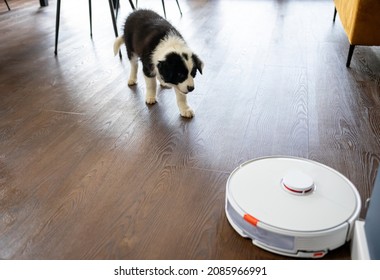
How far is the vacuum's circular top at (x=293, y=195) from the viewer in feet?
3.26

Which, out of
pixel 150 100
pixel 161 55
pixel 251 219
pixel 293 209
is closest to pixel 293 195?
pixel 293 209

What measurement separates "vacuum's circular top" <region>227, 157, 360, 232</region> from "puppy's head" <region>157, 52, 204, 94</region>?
588 mm

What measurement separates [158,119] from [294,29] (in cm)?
187

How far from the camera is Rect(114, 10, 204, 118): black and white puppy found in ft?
5.31

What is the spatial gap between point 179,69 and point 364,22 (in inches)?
45.8

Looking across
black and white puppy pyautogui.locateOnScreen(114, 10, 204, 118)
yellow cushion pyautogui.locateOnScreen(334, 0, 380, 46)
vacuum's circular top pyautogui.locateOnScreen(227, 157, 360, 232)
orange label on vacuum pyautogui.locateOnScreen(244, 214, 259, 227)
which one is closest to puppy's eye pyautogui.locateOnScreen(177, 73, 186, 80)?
black and white puppy pyautogui.locateOnScreen(114, 10, 204, 118)

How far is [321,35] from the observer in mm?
2910

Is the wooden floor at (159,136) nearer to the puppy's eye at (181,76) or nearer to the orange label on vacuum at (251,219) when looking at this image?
the orange label on vacuum at (251,219)

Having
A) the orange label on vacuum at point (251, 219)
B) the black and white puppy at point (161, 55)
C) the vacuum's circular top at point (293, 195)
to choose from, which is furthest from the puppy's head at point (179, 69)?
the orange label on vacuum at point (251, 219)

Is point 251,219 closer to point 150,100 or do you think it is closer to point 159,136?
point 159,136

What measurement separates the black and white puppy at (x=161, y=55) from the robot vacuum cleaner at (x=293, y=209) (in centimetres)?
63
